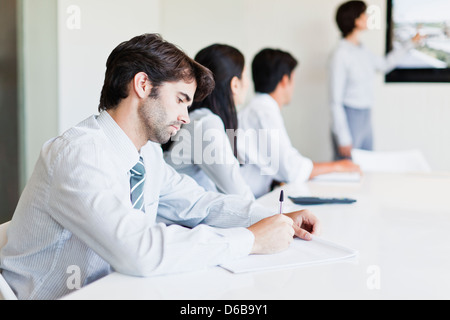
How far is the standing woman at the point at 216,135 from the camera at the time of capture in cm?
213

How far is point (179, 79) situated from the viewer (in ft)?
4.66

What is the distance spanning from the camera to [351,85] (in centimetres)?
443

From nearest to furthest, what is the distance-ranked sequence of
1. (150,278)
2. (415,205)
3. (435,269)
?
(150,278), (435,269), (415,205)

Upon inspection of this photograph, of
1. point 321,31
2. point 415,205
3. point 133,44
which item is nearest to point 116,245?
point 133,44

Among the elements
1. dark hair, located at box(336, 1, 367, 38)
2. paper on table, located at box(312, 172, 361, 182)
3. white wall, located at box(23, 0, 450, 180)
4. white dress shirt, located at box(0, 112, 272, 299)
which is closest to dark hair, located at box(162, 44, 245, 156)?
paper on table, located at box(312, 172, 361, 182)

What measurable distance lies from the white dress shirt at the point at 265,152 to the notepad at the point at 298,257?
1209 millimetres

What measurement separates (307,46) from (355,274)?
13.4 feet

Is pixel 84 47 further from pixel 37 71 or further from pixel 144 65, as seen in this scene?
pixel 144 65

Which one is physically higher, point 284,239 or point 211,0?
point 211,0

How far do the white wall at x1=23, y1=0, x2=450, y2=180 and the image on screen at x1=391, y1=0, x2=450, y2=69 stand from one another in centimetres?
14

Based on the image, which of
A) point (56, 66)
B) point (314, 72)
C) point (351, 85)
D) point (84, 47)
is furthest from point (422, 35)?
point (56, 66)

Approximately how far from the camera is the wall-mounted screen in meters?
4.59

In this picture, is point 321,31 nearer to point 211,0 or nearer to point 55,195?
point 211,0
